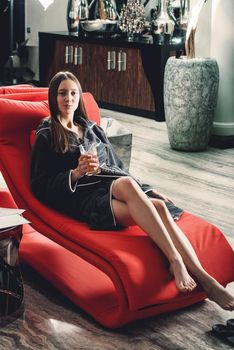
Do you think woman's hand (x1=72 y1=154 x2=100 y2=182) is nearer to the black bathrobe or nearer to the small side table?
the black bathrobe

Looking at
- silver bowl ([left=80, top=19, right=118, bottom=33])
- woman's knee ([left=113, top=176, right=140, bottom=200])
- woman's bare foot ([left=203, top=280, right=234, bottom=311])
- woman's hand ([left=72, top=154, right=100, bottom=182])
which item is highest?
silver bowl ([left=80, top=19, right=118, bottom=33])

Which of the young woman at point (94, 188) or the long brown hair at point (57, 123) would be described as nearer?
the young woman at point (94, 188)

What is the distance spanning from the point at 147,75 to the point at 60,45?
1.44 metres

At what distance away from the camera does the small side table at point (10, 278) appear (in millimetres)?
2613

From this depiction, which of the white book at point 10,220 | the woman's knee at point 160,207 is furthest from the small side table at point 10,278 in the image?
the woman's knee at point 160,207

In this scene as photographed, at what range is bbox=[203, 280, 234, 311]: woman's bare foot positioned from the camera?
260 cm

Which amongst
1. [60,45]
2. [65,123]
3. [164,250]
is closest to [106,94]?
[60,45]

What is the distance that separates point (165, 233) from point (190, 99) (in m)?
2.99

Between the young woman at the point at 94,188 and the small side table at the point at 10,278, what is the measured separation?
1.17ft

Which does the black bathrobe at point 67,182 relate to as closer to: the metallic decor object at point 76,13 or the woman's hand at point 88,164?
the woman's hand at point 88,164

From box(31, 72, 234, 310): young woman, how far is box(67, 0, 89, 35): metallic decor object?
15.2 feet

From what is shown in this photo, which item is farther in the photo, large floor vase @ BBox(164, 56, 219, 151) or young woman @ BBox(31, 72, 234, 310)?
large floor vase @ BBox(164, 56, 219, 151)

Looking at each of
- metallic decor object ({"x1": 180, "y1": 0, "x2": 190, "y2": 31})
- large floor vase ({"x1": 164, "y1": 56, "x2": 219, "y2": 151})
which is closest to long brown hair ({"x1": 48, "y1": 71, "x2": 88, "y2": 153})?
large floor vase ({"x1": 164, "y1": 56, "x2": 219, "y2": 151})

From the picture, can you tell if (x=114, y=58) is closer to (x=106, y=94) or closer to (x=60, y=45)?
(x=106, y=94)
